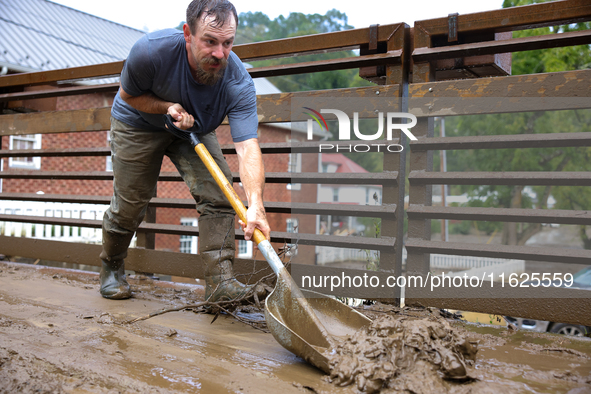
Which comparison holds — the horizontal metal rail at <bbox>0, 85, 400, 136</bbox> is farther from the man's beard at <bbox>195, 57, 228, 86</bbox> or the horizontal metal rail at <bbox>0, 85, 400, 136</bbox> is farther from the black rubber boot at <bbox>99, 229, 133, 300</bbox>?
the black rubber boot at <bbox>99, 229, 133, 300</bbox>

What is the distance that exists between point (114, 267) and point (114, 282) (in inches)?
4.7

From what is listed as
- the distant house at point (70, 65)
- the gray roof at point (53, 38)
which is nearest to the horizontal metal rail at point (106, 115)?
the distant house at point (70, 65)

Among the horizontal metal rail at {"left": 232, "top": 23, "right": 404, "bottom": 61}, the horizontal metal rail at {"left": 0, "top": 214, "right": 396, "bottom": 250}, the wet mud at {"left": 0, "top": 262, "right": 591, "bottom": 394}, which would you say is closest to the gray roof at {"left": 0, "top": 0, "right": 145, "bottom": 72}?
the horizontal metal rail at {"left": 0, "top": 214, "right": 396, "bottom": 250}

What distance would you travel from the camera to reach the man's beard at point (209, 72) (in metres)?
2.55

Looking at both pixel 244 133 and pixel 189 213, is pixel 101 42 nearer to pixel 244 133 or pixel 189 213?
pixel 189 213

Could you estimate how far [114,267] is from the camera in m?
3.41

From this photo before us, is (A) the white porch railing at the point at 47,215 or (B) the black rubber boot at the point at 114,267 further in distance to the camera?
(A) the white porch railing at the point at 47,215

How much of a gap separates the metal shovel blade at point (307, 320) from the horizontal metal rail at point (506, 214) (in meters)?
1.03

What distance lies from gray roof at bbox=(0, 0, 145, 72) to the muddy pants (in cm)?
1180

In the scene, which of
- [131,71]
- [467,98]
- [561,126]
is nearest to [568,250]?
[467,98]

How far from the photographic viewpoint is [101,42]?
18.4 metres

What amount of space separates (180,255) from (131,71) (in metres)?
1.80

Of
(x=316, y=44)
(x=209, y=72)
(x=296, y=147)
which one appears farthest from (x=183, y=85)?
(x=316, y=44)

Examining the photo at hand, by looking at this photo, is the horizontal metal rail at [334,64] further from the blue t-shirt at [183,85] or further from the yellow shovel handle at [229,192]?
Answer: the yellow shovel handle at [229,192]
